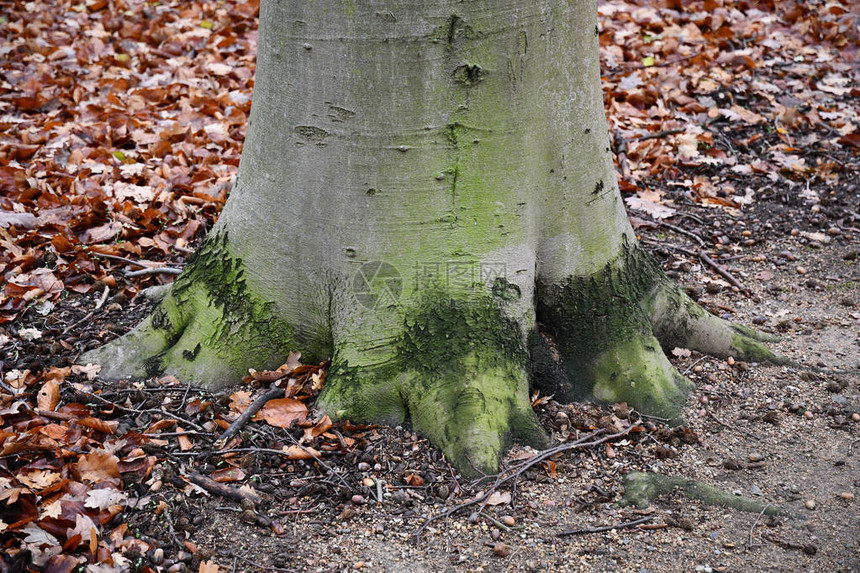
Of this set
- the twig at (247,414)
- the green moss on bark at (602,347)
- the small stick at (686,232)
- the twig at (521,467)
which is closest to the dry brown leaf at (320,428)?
the twig at (247,414)

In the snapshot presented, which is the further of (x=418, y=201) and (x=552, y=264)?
(x=552, y=264)

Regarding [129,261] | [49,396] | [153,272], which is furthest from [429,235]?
[129,261]

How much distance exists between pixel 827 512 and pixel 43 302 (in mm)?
3384

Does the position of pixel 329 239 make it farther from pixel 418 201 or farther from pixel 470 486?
pixel 470 486

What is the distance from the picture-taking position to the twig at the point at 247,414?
2607mm

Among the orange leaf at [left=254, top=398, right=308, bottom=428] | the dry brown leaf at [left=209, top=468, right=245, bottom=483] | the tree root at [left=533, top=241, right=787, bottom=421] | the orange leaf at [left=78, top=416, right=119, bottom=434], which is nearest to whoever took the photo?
the dry brown leaf at [left=209, top=468, right=245, bottom=483]

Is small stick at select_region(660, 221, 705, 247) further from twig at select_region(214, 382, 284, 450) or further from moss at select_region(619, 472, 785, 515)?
twig at select_region(214, 382, 284, 450)

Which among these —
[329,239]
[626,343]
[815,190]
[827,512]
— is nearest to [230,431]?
[329,239]

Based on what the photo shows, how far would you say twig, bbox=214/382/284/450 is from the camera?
103 inches

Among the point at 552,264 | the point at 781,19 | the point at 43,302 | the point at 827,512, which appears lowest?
the point at 827,512

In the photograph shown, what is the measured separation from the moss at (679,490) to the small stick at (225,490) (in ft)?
4.00

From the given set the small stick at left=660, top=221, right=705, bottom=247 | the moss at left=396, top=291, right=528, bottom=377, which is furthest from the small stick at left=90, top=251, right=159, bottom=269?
the small stick at left=660, top=221, right=705, bottom=247

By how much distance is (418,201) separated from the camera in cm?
251

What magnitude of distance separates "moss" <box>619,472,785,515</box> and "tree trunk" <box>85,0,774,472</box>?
36 centimetres
